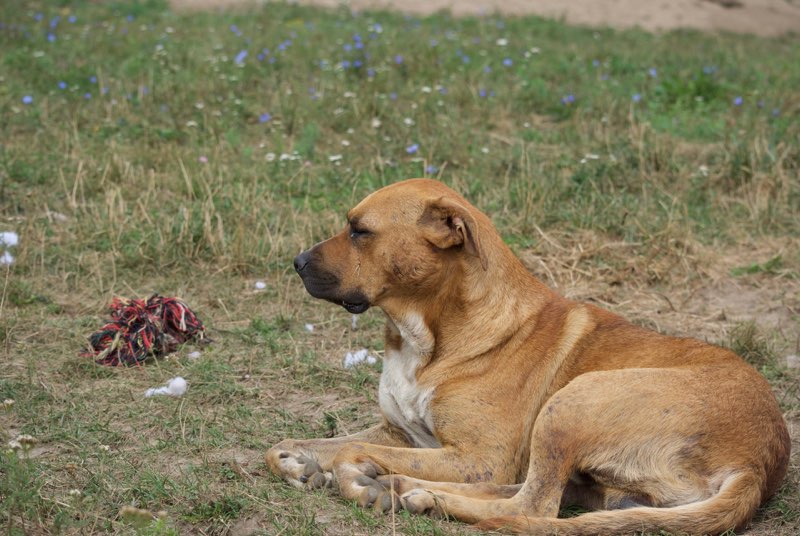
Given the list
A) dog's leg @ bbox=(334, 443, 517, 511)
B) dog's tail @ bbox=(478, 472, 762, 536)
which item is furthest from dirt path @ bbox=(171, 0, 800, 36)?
dog's tail @ bbox=(478, 472, 762, 536)

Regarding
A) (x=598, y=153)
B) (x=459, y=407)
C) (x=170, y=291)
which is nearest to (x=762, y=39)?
(x=598, y=153)

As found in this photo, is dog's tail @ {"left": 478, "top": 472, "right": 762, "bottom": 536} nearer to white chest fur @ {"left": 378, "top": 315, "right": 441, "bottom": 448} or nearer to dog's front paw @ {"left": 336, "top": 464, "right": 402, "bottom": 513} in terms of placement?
dog's front paw @ {"left": 336, "top": 464, "right": 402, "bottom": 513}

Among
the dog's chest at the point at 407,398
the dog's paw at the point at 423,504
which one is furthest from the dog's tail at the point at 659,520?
the dog's chest at the point at 407,398

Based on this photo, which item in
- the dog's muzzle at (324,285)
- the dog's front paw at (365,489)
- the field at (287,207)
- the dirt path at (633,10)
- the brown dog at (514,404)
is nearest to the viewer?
the brown dog at (514,404)

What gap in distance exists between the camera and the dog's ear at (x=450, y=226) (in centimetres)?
430

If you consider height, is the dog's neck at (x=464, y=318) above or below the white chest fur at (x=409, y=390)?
above

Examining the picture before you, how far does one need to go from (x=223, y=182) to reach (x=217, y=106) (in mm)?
1775

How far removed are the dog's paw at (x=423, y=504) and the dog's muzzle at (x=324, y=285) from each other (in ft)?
2.86

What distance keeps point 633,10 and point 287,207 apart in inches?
360

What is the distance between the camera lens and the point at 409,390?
449cm

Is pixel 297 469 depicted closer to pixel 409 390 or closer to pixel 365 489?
pixel 365 489

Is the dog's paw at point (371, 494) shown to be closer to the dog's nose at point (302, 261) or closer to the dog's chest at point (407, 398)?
the dog's chest at point (407, 398)

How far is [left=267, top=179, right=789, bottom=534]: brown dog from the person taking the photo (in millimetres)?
3932

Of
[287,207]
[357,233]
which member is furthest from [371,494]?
[287,207]
